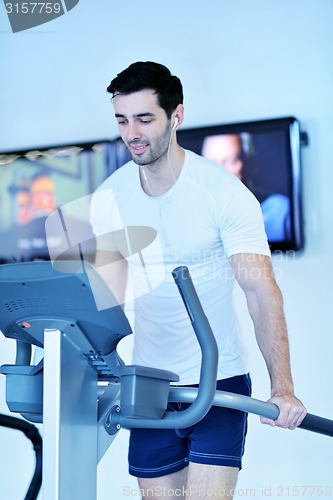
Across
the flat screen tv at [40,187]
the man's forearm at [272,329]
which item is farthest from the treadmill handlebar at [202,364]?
the flat screen tv at [40,187]

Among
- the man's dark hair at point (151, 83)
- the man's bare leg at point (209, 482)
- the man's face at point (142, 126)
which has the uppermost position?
the man's dark hair at point (151, 83)

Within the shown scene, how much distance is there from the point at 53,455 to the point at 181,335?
1168mm

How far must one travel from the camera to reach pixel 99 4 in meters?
3.88

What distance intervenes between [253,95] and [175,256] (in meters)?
1.27

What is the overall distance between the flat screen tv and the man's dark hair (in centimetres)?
107

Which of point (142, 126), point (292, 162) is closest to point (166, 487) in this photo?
point (142, 126)

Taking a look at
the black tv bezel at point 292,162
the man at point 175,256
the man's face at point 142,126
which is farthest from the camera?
the black tv bezel at point 292,162

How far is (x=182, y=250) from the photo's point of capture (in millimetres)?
2541

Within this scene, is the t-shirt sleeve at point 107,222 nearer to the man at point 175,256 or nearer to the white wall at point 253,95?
the man at point 175,256

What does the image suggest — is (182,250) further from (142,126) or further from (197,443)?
(197,443)

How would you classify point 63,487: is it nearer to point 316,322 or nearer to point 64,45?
point 316,322

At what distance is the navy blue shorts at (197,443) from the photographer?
221cm

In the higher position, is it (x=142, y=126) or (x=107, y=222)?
(x=142, y=126)

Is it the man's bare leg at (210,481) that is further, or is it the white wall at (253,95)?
the white wall at (253,95)
